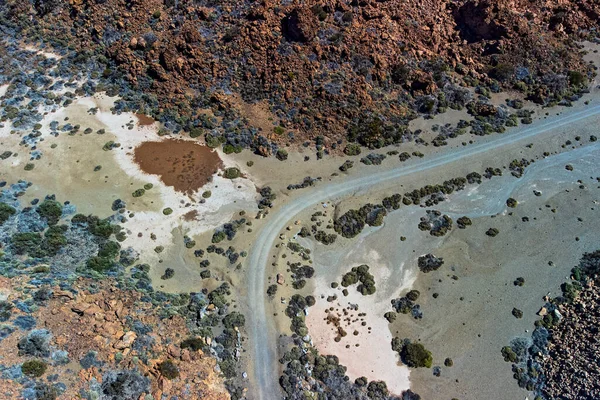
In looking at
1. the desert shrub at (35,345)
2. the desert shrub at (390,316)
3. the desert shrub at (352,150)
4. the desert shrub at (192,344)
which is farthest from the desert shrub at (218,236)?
the desert shrub at (390,316)

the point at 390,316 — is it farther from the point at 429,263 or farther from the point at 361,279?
the point at 429,263

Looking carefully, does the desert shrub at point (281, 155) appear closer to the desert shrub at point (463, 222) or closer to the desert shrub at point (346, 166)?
the desert shrub at point (346, 166)

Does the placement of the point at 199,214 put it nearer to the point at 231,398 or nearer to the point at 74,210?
the point at 74,210

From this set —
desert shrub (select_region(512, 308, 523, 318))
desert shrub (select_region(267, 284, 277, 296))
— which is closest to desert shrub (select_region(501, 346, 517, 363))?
desert shrub (select_region(512, 308, 523, 318))

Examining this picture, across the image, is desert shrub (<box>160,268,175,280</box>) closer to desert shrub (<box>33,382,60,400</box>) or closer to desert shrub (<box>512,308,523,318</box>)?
desert shrub (<box>33,382,60,400</box>)

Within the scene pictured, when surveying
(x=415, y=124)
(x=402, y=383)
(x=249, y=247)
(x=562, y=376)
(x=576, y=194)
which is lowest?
(x=402, y=383)

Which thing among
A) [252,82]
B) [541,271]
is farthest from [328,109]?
[541,271]

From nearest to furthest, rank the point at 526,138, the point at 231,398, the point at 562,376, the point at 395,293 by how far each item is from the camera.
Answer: the point at 231,398, the point at 562,376, the point at 395,293, the point at 526,138
